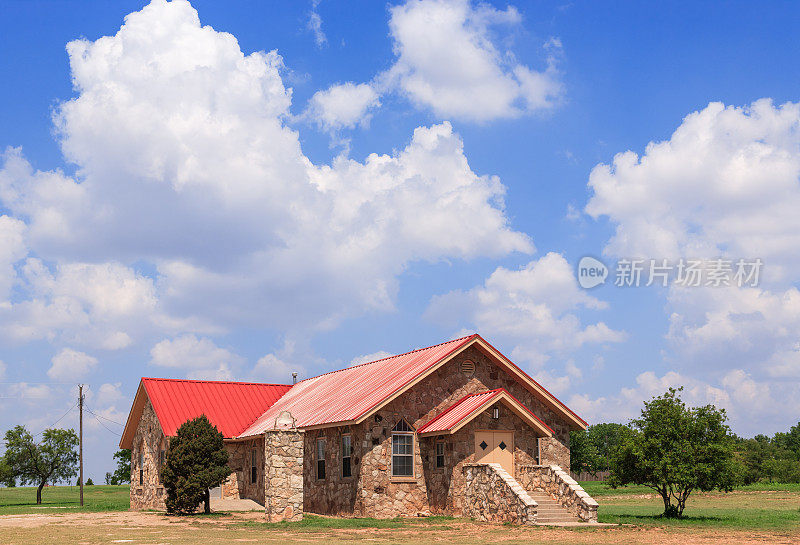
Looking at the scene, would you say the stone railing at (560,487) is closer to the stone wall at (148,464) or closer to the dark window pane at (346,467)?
the dark window pane at (346,467)

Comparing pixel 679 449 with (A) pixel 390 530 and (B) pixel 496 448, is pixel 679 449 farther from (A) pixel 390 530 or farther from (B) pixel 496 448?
(A) pixel 390 530

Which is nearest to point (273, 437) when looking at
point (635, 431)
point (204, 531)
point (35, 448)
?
point (204, 531)

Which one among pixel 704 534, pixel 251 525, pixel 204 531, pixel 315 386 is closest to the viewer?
pixel 704 534

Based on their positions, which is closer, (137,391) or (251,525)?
(251,525)

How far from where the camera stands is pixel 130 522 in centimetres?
3072

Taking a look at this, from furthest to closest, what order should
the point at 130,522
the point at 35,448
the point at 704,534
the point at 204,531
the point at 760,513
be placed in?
1. the point at 35,448
2. the point at 760,513
3. the point at 130,522
4. the point at 204,531
5. the point at 704,534

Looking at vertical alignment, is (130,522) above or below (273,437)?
below

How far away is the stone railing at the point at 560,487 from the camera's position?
91.7 ft

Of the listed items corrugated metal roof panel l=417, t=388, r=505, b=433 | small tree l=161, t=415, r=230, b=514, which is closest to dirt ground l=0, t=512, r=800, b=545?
corrugated metal roof panel l=417, t=388, r=505, b=433

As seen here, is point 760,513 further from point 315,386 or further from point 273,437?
point 315,386

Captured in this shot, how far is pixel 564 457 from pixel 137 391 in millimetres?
24374

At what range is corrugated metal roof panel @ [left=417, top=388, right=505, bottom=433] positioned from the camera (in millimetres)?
30219

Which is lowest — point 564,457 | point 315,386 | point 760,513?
point 760,513

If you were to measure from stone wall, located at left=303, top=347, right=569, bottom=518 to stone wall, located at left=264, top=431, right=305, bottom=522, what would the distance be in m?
2.21
